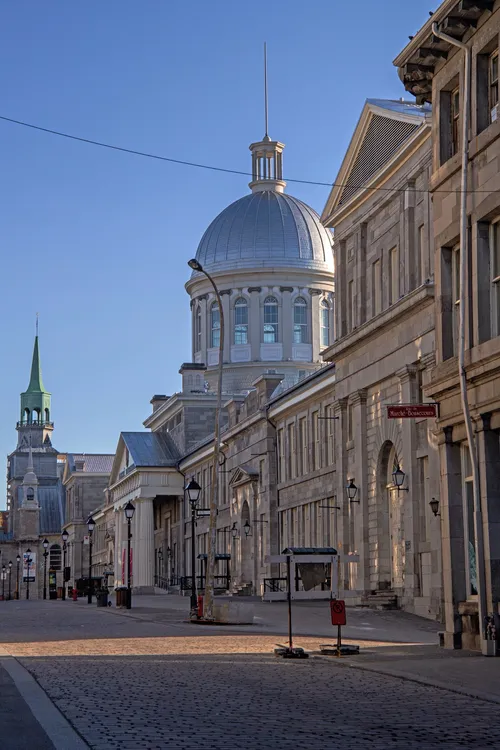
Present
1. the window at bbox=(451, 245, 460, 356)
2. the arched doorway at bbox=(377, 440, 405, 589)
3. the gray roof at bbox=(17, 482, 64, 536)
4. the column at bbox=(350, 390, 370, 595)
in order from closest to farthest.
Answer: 1. the window at bbox=(451, 245, 460, 356)
2. the arched doorway at bbox=(377, 440, 405, 589)
3. the column at bbox=(350, 390, 370, 595)
4. the gray roof at bbox=(17, 482, 64, 536)

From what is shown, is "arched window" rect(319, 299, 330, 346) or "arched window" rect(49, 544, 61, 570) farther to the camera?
"arched window" rect(49, 544, 61, 570)

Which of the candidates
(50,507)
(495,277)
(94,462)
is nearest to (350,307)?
(495,277)

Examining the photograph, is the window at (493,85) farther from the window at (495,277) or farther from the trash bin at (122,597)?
the trash bin at (122,597)

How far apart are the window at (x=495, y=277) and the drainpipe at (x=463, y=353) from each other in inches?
20.0

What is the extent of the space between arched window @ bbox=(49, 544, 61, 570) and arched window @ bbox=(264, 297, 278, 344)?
84.4 meters

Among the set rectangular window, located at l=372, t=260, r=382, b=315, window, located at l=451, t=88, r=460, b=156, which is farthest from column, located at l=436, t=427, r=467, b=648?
rectangular window, located at l=372, t=260, r=382, b=315

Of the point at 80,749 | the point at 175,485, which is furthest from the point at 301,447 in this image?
the point at 80,749

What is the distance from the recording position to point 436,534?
127 feet

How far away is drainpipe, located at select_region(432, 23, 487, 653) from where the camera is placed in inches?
891

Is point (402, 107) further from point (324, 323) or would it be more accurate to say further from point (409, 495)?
point (324, 323)

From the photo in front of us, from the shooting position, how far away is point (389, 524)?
1751 inches

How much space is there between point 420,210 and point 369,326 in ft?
15.9

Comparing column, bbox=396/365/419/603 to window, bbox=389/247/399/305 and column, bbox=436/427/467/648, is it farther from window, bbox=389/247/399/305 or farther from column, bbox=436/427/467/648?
column, bbox=436/427/467/648

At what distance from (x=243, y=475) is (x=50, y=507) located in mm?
117659
